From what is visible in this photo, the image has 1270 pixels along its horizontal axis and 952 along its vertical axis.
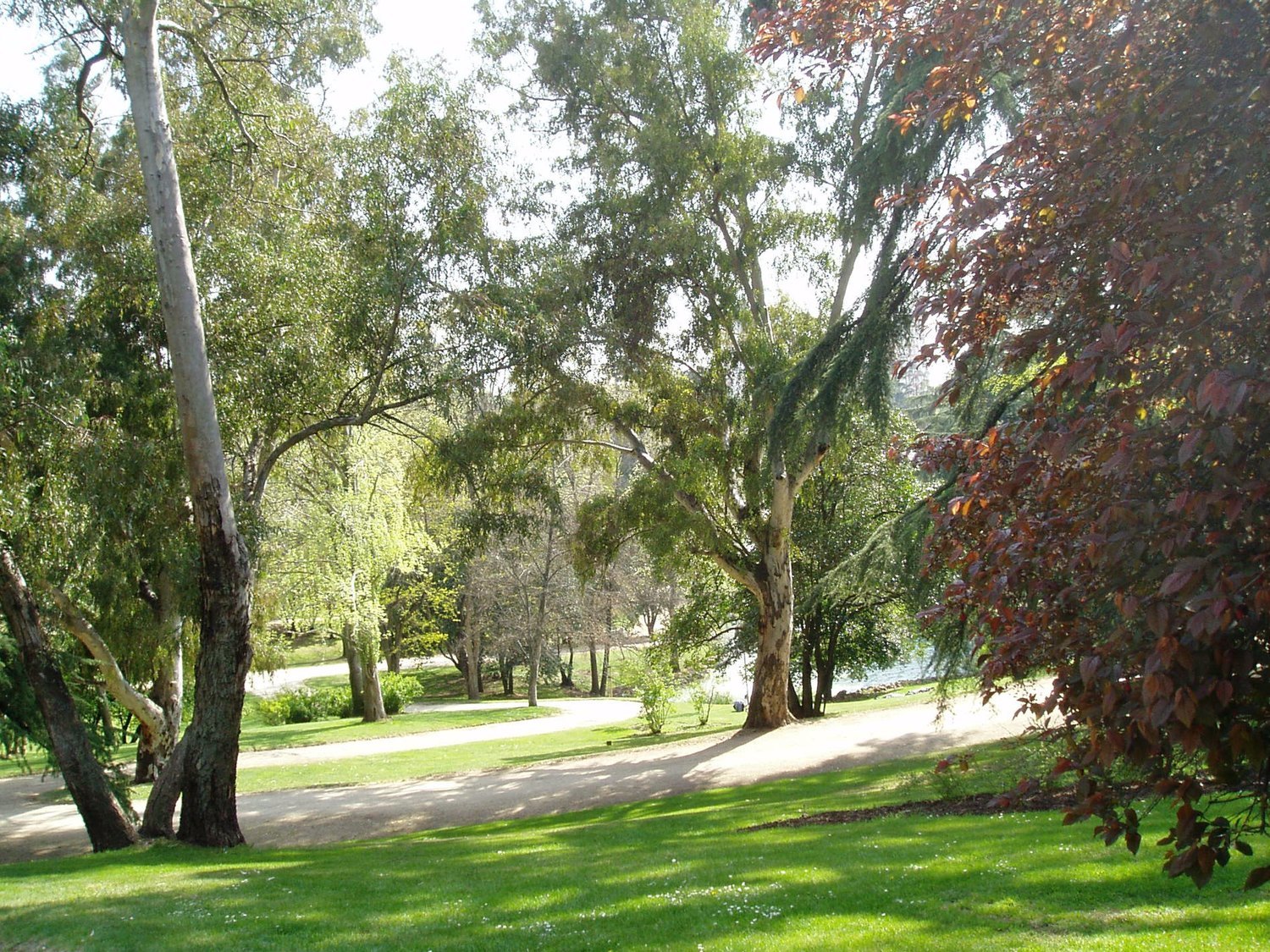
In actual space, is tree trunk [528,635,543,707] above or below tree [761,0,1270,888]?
below

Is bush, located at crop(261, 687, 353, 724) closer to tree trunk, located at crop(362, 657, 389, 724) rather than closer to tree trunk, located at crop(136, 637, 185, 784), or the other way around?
tree trunk, located at crop(362, 657, 389, 724)

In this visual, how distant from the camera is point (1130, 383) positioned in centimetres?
269

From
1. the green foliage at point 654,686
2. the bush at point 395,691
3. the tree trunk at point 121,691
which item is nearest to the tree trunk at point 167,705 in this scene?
the tree trunk at point 121,691

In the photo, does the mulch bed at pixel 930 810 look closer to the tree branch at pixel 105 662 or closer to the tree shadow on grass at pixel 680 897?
the tree shadow on grass at pixel 680 897

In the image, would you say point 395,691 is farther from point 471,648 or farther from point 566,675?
point 566,675

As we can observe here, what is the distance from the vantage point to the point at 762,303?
54.5 feet

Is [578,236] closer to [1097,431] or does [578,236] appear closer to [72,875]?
[72,875]

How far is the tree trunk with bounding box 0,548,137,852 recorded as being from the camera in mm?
10031

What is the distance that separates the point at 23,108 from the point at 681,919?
12050mm

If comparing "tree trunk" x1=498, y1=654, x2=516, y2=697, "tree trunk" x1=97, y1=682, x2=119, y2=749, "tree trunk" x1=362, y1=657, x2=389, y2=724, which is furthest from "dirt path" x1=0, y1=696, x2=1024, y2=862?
"tree trunk" x1=498, y1=654, x2=516, y2=697

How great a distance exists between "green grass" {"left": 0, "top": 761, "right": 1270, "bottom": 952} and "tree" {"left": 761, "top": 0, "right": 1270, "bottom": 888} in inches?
112

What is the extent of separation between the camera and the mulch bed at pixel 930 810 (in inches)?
349

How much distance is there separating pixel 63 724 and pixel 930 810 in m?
8.86

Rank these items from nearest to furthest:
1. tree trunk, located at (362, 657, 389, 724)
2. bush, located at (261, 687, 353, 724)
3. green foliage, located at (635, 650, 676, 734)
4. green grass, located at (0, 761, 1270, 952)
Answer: green grass, located at (0, 761, 1270, 952) → green foliage, located at (635, 650, 676, 734) → tree trunk, located at (362, 657, 389, 724) → bush, located at (261, 687, 353, 724)
